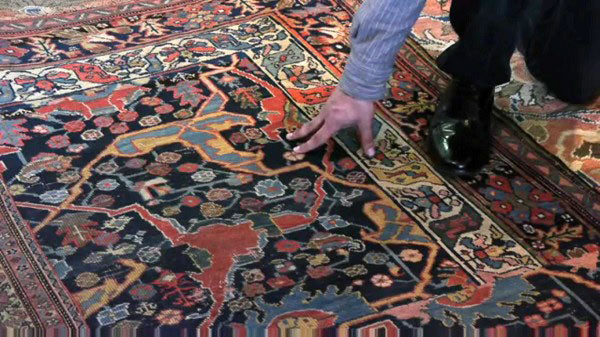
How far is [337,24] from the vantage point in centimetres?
242

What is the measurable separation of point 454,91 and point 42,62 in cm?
93

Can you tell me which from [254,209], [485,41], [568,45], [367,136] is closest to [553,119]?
[568,45]

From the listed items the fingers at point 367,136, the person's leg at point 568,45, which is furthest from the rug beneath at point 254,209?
the person's leg at point 568,45

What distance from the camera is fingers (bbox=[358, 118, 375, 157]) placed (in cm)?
182

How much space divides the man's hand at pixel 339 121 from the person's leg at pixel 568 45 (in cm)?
35

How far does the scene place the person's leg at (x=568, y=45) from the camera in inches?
74.2

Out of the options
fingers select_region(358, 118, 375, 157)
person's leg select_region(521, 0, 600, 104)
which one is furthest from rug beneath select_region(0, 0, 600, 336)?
person's leg select_region(521, 0, 600, 104)

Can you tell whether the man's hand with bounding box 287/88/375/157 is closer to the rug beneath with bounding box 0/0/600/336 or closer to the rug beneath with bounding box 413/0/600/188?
the rug beneath with bounding box 0/0/600/336

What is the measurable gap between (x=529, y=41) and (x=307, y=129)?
0.48 m

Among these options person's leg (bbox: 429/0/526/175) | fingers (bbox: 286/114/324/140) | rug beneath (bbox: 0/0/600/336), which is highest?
person's leg (bbox: 429/0/526/175)

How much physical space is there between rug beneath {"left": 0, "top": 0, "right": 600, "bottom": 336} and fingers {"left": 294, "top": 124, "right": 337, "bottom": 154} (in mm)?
23

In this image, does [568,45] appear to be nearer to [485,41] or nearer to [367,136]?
[485,41]

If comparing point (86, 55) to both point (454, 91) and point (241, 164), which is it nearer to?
point (241, 164)

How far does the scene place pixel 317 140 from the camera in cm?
186
